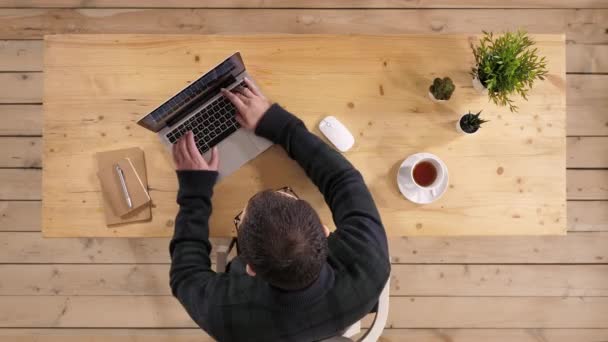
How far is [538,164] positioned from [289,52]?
78 cm

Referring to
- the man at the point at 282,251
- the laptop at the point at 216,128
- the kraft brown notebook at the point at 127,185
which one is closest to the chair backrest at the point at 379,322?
the man at the point at 282,251

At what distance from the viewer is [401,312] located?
200 cm

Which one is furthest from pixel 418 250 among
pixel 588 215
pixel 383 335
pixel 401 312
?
pixel 588 215

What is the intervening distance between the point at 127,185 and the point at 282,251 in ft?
1.97

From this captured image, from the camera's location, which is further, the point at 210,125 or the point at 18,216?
the point at 18,216

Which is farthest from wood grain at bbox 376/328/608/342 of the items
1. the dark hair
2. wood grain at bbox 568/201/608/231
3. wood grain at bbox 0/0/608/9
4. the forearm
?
wood grain at bbox 0/0/608/9

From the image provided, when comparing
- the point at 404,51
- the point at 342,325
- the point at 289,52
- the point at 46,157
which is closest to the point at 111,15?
the point at 46,157

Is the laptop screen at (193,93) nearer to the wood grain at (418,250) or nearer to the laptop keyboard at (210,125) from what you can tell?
the laptop keyboard at (210,125)

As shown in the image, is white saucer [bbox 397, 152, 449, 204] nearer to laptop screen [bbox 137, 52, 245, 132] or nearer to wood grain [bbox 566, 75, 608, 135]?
laptop screen [bbox 137, 52, 245, 132]

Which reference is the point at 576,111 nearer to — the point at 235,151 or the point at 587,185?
the point at 587,185

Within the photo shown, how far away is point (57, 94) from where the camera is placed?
130 cm

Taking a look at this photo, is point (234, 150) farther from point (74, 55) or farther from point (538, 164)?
point (538, 164)

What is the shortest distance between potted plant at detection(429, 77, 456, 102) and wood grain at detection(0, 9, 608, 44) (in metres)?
0.93

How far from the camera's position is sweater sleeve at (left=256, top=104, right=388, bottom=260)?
1.12 m
